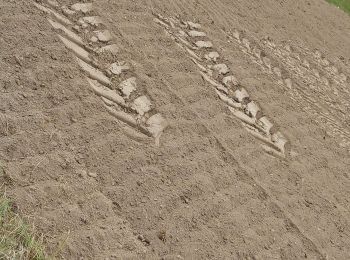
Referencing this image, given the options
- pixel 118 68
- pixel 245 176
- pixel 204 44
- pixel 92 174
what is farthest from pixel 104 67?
pixel 204 44

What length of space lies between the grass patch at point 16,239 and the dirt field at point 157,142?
126mm

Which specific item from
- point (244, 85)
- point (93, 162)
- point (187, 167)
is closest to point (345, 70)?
point (244, 85)

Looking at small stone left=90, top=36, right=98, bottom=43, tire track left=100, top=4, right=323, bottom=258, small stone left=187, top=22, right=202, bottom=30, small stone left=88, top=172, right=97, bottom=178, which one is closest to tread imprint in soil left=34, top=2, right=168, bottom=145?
small stone left=90, top=36, right=98, bottom=43

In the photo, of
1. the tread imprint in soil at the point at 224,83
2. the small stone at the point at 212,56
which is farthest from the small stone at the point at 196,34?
the small stone at the point at 212,56

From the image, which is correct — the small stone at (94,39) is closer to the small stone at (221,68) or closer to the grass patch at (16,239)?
the small stone at (221,68)

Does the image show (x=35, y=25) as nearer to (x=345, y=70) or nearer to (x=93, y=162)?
(x=93, y=162)

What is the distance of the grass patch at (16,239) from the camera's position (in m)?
3.30

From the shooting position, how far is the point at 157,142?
15.9ft

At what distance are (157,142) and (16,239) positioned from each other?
1.75 m

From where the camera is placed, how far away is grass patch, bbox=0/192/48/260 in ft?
10.8

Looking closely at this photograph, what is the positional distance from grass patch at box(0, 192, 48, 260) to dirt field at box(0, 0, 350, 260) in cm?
13

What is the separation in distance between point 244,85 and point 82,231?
10.9 ft

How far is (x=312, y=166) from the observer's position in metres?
6.11

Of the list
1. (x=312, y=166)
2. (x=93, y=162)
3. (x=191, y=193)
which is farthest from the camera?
(x=312, y=166)
